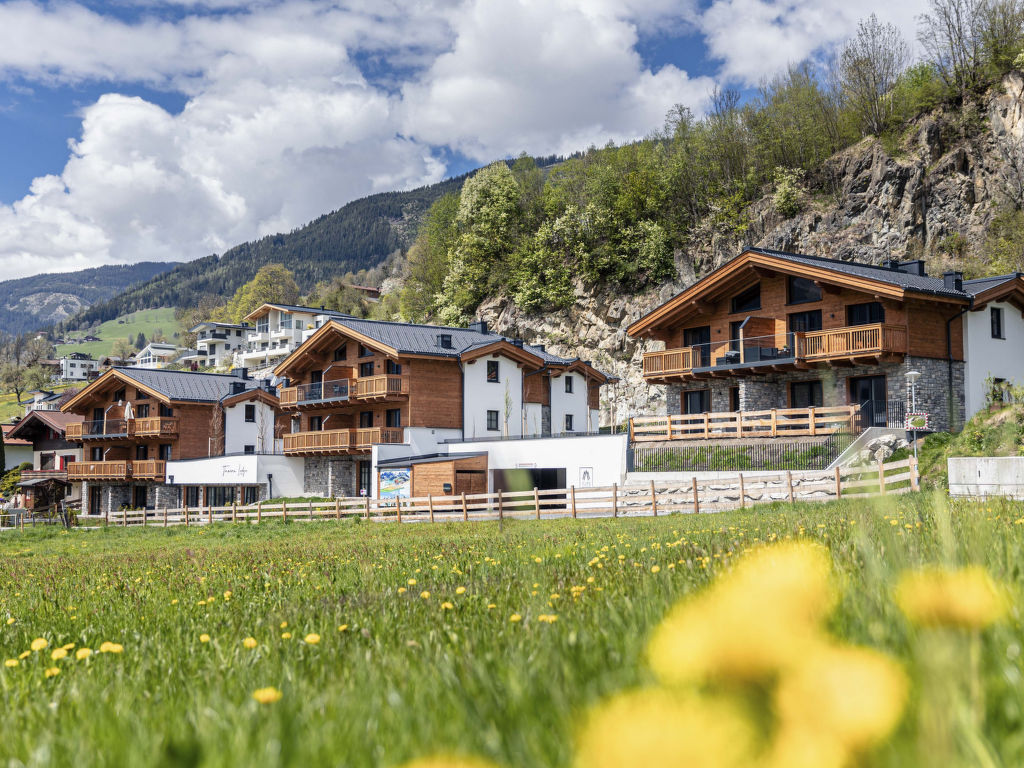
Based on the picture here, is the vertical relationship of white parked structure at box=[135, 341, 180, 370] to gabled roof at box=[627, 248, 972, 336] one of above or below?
above

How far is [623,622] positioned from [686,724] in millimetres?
2560

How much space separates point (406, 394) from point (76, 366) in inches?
6075

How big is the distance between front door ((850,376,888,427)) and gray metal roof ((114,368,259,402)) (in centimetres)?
3934

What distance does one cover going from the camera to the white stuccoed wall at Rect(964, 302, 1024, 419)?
1415 inches

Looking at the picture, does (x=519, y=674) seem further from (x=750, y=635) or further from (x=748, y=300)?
(x=748, y=300)

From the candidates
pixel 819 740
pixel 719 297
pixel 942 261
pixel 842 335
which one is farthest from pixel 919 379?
pixel 819 740

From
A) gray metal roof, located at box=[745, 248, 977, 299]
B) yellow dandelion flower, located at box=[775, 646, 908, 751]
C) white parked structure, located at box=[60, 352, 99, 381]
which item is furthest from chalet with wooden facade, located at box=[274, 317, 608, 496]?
white parked structure, located at box=[60, 352, 99, 381]

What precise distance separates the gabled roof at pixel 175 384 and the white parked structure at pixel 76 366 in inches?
4858

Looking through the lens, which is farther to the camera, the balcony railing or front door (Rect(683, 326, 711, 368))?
front door (Rect(683, 326, 711, 368))

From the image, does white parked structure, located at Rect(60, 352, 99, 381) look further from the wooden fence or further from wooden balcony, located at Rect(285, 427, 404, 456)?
the wooden fence

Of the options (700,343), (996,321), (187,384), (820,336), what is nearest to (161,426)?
(187,384)

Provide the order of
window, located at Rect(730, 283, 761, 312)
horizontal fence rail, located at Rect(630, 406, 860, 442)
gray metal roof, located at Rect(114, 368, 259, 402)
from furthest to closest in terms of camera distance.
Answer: gray metal roof, located at Rect(114, 368, 259, 402)
window, located at Rect(730, 283, 761, 312)
horizontal fence rail, located at Rect(630, 406, 860, 442)

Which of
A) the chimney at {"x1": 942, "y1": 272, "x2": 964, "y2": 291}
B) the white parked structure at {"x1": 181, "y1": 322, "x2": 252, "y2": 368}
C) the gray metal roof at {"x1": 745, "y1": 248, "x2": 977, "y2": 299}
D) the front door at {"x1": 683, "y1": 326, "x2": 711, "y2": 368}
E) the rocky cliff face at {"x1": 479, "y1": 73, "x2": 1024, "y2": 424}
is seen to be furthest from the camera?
the white parked structure at {"x1": 181, "y1": 322, "x2": 252, "y2": 368}

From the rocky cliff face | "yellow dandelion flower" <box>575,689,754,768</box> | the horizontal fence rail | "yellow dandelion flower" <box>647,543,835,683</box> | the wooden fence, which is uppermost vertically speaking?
the rocky cliff face
